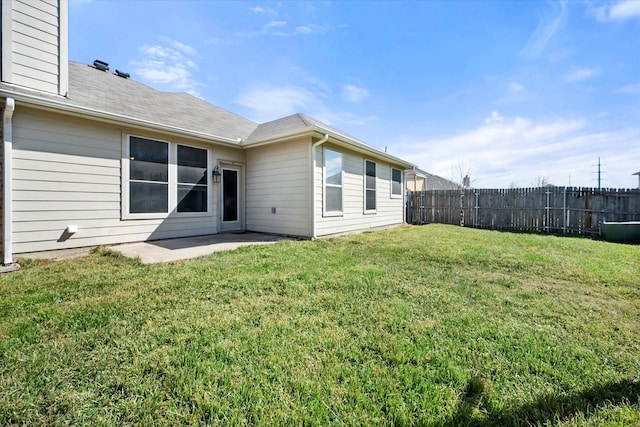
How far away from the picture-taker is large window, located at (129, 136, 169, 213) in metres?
5.82

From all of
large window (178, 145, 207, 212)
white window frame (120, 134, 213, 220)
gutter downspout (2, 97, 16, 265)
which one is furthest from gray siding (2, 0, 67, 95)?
large window (178, 145, 207, 212)

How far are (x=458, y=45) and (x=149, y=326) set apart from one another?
35.3 ft

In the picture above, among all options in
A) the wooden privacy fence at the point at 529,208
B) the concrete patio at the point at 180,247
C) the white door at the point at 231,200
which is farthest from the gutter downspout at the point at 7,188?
the wooden privacy fence at the point at 529,208

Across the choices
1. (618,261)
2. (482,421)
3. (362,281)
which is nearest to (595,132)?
(618,261)

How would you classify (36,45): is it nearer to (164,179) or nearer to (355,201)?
(164,179)

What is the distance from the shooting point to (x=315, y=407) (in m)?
1.43

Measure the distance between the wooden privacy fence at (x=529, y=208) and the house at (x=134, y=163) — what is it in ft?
16.5

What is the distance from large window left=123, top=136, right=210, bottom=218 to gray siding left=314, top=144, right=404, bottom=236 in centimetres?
315

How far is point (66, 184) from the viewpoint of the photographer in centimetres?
495

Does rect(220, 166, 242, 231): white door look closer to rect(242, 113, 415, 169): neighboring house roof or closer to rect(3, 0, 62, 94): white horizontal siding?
rect(242, 113, 415, 169): neighboring house roof

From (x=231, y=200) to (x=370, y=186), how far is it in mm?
4741

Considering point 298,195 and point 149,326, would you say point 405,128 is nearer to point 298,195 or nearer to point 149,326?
point 298,195

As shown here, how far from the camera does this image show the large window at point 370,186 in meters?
9.02

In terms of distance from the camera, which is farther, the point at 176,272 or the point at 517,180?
the point at 517,180
